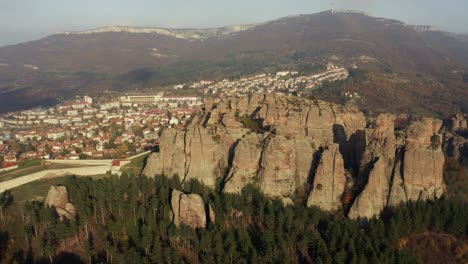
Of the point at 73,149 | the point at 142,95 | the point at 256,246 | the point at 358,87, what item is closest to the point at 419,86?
the point at 358,87

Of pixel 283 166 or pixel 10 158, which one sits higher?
pixel 283 166

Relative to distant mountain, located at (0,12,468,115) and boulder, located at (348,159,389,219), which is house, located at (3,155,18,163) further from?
distant mountain, located at (0,12,468,115)

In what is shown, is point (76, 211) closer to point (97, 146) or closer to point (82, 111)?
point (97, 146)

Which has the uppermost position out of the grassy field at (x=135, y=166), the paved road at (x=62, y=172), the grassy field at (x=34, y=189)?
the grassy field at (x=135, y=166)

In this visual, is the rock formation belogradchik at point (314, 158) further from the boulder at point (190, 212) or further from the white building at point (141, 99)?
the white building at point (141, 99)

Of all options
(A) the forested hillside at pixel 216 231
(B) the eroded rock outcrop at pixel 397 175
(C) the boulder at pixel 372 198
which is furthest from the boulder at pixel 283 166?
(C) the boulder at pixel 372 198

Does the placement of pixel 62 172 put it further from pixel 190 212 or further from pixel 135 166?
pixel 190 212

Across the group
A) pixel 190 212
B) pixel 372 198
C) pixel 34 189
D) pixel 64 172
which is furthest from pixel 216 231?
pixel 64 172
